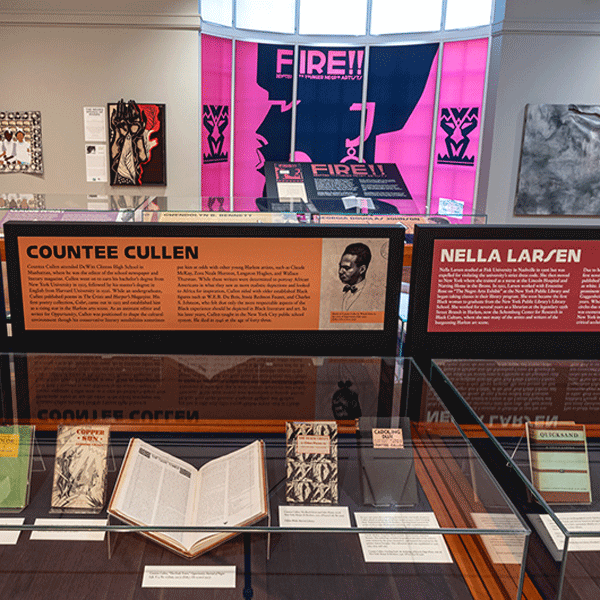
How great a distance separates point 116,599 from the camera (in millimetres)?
1237

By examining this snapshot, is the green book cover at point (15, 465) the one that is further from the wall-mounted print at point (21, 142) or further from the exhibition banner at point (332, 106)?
the exhibition banner at point (332, 106)

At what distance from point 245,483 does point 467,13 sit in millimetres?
6308

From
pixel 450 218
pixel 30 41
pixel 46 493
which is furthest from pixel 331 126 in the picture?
pixel 46 493

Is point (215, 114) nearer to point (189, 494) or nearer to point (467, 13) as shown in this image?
point (467, 13)

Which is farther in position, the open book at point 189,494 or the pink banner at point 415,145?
the pink banner at point 415,145

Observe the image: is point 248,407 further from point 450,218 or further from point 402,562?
point 450,218

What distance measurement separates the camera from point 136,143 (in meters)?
6.01

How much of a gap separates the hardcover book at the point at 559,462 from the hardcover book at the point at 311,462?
478 millimetres

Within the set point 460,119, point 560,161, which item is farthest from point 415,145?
point 560,161

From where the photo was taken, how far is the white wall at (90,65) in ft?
18.5

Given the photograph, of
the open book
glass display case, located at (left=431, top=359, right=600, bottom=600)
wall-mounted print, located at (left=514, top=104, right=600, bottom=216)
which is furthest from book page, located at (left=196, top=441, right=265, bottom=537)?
wall-mounted print, located at (left=514, top=104, right=600, bottom=216)

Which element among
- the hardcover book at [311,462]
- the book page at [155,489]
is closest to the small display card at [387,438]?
the hardcover book at [311,462]

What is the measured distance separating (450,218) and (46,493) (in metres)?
2.46

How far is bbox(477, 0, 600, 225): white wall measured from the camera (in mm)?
5629
